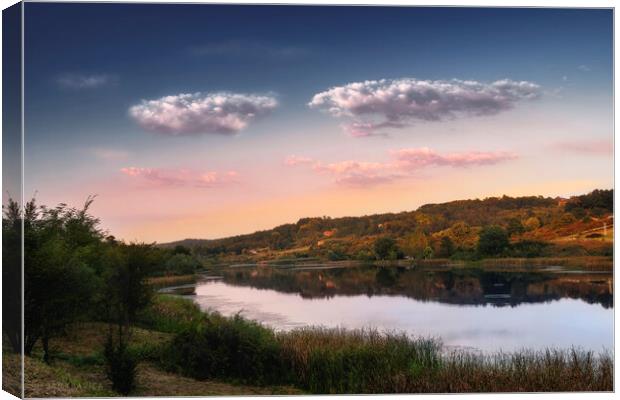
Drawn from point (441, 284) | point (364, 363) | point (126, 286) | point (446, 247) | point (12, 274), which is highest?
point (446, 247)

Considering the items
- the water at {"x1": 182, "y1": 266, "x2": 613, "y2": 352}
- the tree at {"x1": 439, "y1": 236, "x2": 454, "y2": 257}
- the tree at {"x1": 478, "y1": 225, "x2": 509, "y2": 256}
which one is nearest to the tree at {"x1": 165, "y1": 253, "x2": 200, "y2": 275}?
the water at {"x1": 182, "y1": 266, "x2": 613, "y2": 352}

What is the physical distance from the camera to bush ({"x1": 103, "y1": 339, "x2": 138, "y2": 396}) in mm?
11828

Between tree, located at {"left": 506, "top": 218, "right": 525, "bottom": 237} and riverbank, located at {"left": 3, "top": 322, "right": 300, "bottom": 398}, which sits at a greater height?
tree, located at {"left": 506, "top": 218, "right": 525, "bottom": 237}

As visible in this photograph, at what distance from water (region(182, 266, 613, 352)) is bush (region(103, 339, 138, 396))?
1513 mm

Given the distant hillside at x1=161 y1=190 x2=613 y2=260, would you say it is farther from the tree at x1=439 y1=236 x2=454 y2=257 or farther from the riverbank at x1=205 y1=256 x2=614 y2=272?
the riverbank at x1=205 y1=256 x2=614 y2=272

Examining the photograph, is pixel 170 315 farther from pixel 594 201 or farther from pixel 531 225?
pixel 594 201

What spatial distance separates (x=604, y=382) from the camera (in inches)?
485

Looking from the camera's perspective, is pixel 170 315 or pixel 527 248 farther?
pixel 527 248

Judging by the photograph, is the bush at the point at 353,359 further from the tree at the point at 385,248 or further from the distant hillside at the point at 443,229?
the distant hillside at the point at 443,229

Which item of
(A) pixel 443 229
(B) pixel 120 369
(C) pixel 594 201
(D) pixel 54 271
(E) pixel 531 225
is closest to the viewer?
(B) pixel 120 369

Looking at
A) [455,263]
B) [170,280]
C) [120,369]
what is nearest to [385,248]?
[455,263]

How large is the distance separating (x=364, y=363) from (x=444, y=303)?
1422mm

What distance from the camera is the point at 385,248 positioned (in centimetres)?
1338

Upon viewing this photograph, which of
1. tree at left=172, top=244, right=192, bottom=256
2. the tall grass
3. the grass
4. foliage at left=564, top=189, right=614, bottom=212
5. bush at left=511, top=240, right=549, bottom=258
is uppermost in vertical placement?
foliage at left=564, top=189, right=614, bottom=212
